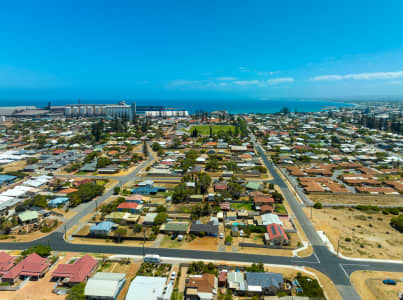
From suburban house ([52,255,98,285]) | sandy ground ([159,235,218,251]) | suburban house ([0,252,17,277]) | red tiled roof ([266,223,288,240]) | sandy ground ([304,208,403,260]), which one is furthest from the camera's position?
red tiled roof ([266,223,288,240])

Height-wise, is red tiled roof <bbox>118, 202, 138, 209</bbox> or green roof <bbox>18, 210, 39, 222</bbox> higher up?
red tiled roof <bbox>118, 202, 138, 209</bbox>

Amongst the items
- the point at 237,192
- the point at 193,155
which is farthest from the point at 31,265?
the point at 193,155

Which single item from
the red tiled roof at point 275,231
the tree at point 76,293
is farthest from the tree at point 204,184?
the tree at point 76,293

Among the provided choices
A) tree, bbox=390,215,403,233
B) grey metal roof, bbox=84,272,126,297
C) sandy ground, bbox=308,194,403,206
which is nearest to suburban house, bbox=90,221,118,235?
grey metal roof, bbox=84,272,126,297

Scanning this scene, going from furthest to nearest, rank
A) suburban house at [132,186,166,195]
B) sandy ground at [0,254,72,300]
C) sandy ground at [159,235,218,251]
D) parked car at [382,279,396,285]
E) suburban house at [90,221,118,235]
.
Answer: suburban house at [132,186,166,195] < suburban house at [90,221,118,235] < sandy ground at [159,235,218,251] < parked car at [382,279,396,285] < sandy ground at [0,254,72,300]

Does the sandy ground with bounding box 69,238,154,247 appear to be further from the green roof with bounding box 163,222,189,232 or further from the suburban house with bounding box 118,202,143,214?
the suburban house with bounding box 118,202,143,214

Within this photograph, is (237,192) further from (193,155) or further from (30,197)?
(30,197)

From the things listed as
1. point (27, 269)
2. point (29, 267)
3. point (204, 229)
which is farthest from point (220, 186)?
point (27, 269)

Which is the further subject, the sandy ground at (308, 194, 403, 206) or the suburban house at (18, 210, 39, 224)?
the sandy ground at (308, 194, 403, 206)
